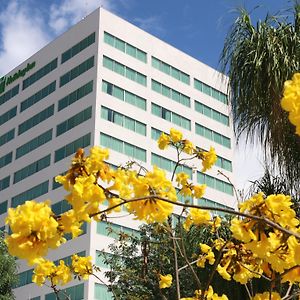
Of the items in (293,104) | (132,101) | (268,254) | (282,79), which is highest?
(132,101)

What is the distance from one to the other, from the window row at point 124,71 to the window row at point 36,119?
4.18 metres

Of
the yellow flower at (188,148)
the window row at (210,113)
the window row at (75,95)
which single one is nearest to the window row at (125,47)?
the window row at (75,95)

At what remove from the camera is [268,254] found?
199 centimetres

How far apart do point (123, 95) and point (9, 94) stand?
8985 mm

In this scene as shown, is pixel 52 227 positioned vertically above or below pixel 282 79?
below

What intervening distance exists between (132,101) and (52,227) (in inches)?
1179

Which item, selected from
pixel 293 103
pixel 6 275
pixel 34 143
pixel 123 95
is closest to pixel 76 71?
pixel 123 95

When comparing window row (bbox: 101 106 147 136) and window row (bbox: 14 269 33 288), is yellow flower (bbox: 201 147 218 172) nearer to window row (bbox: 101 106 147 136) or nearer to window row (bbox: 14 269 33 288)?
window row (bbox: 101 106 147 136)

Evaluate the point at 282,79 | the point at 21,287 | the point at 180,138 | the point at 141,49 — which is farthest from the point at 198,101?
the point at 180,138

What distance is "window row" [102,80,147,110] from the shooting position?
30.6m

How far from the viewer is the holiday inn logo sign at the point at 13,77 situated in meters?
35.6

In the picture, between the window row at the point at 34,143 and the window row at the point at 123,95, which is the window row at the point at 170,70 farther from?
the window row at the point at 34,143

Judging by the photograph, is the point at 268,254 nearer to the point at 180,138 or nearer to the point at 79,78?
the point at 180,138

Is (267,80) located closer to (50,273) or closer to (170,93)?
(50,273)
